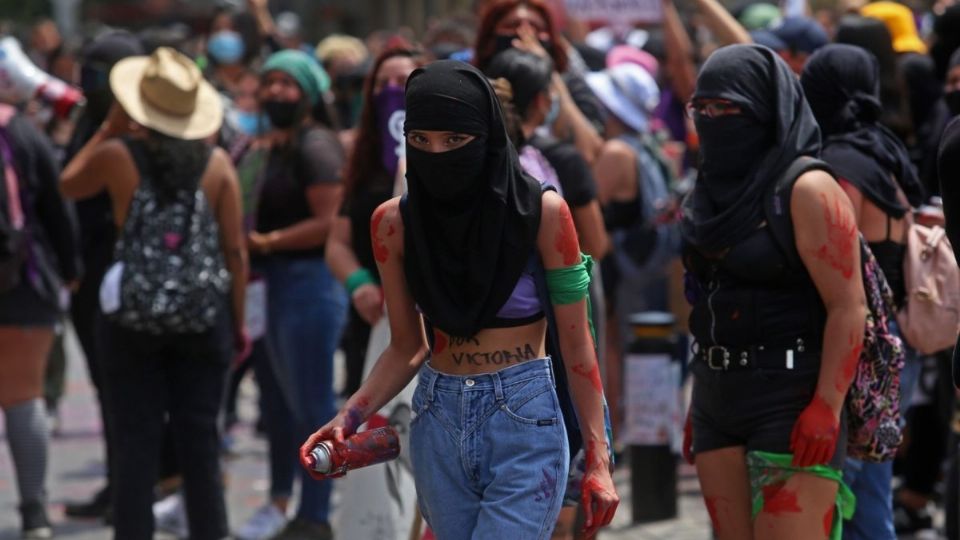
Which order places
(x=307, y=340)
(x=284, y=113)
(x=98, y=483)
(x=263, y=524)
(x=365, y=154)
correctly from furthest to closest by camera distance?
(x=98, y=483) → (x=263, y=524) → (x=284, y=113) → (x=307, y=340) → (x=365, y=154)

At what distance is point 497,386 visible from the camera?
441 centimetres

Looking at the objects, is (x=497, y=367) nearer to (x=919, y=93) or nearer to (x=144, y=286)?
(x=144, y=286)

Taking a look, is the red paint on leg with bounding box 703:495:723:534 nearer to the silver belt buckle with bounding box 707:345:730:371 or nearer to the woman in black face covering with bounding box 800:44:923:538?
the silver belt buckle with bounding box 707:345:730:371

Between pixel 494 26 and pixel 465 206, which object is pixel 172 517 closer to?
pixel 494 26

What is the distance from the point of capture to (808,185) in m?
4.86

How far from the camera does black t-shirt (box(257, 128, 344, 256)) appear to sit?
7645mm

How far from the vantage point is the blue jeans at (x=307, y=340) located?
7.61 m

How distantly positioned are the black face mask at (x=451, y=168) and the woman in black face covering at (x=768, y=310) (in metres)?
0.92

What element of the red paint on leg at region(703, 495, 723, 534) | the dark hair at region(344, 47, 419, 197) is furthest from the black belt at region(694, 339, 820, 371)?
the dark hair at region(344, 47, 419, 197)

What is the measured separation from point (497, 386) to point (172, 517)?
4203 millimetres

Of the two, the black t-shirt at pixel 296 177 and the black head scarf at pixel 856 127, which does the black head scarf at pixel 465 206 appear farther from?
the black t-shirt at pixel 296 177

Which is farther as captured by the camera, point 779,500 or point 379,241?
point 779,500

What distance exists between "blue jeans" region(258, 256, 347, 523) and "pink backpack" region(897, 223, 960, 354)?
2.82 meters

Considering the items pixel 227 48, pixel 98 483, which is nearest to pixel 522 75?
pixel 98 483
